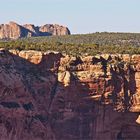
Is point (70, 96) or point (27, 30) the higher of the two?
point (27, 30)

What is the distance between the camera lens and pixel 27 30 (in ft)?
404

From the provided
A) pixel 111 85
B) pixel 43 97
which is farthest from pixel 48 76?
pixel 111 85

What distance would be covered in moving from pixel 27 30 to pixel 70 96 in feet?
224

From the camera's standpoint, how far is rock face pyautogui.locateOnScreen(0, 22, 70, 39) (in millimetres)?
121919

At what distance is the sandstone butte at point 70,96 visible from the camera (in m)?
52.8

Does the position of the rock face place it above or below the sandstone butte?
above

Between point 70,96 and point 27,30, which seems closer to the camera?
point 70,96

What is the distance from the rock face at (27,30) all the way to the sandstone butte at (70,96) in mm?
62693

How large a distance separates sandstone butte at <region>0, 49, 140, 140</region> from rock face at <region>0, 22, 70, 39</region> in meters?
62.7

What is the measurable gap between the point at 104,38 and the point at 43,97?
34347 millimetres

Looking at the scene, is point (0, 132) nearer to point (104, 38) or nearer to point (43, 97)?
point (43, 97)

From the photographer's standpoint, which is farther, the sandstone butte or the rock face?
the rock face

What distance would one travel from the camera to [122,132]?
58.8 metres

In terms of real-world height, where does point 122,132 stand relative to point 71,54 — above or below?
below
